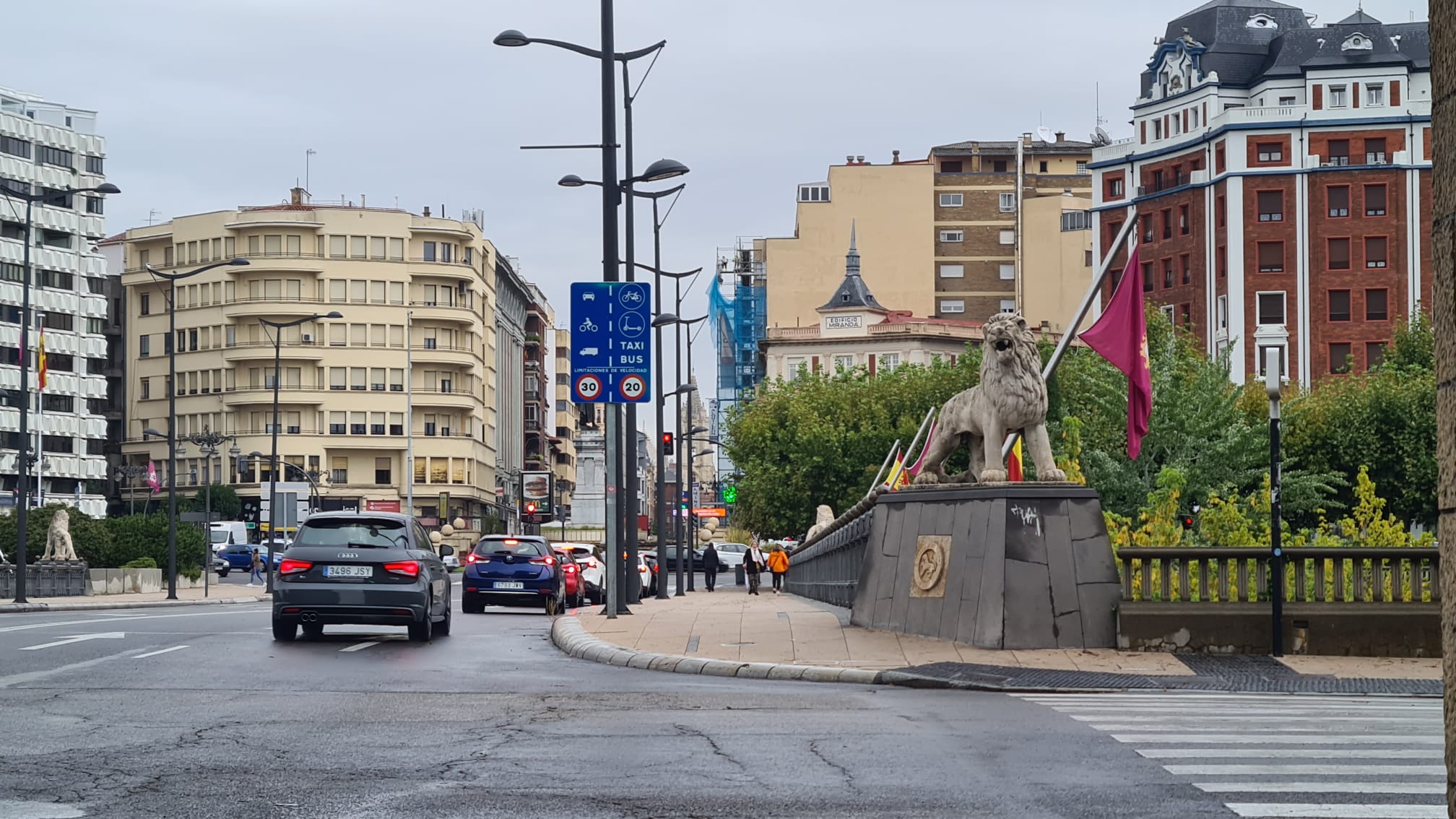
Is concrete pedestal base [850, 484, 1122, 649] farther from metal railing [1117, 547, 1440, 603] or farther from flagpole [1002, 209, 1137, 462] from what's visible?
flagpole [1002, 209, 1137, 462]

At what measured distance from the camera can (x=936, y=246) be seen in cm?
12469

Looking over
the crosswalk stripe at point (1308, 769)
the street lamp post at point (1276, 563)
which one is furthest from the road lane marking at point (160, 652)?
the crosswalk stripe at point (1308, 769)

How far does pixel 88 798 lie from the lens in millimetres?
8992

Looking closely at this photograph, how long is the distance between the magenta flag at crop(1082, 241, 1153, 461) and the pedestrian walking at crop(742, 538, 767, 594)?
2993cm

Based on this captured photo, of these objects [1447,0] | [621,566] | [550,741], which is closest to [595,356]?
[621,566]

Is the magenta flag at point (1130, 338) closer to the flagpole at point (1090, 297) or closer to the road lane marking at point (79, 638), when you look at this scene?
the flagpole at point (1090, 297)

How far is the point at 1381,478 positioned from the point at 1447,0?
59149 mm

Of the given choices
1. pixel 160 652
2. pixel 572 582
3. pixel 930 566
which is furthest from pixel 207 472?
pixel 930 566

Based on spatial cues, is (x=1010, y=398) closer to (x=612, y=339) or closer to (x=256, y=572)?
(x=612, y=339)

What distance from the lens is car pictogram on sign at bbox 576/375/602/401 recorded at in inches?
1091

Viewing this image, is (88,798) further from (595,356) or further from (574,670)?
(595,356)

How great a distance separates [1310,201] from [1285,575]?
79239 millimetres

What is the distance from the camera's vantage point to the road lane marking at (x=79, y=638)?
20.7 metres

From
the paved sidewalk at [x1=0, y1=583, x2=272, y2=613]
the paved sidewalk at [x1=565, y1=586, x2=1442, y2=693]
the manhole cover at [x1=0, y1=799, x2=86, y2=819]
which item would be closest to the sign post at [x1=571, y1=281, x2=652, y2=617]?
the paved sidewalk at [x1=565, y1=586, x2=1442, y2=693]
